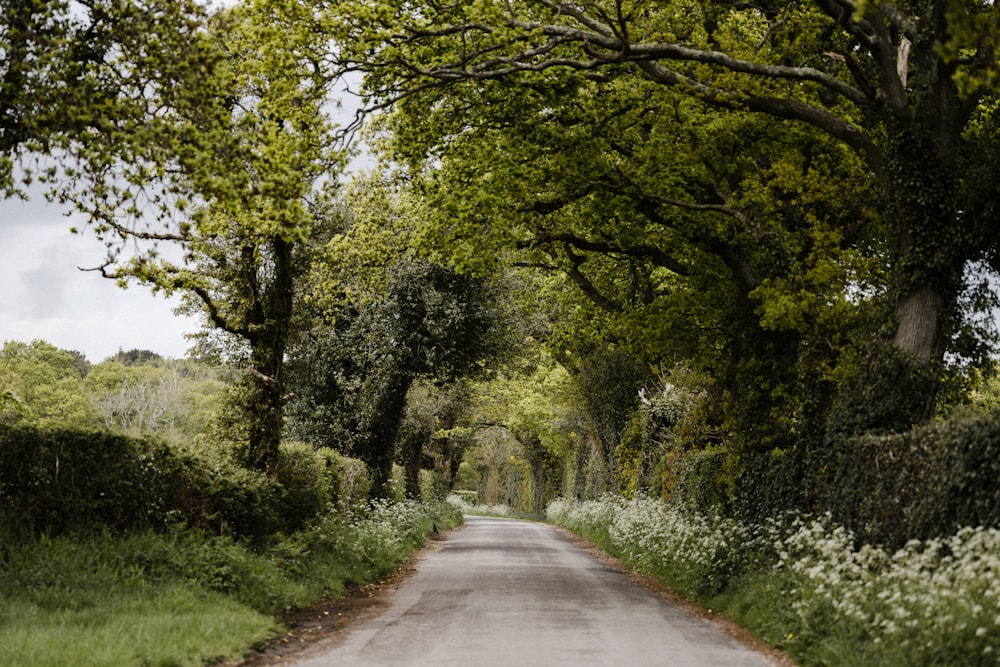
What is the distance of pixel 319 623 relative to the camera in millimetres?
12758

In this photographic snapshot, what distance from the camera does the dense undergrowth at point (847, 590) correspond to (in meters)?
7.78

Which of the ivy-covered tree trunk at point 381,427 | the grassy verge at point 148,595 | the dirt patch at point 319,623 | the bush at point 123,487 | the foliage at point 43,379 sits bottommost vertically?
the dirt patch at point 319,623

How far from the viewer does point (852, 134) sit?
15.5 m

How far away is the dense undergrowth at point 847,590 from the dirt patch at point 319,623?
541 centimetres

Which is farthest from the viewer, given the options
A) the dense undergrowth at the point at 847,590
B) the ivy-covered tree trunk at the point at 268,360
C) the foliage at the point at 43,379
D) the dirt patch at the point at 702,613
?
A: the foliage at the point at 43,379

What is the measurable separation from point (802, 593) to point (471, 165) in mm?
11048

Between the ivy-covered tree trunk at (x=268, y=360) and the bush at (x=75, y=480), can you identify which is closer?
the bush at (x=75, y=480)

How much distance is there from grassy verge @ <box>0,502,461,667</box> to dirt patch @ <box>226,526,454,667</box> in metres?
0.18

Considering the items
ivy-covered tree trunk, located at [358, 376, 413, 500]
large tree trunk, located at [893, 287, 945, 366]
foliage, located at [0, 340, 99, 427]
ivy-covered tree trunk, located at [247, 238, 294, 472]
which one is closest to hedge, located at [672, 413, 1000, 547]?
large tree trunk, located at [893, 287, 945, 366]

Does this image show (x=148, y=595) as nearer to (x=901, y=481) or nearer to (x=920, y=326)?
(x=901, y=481)

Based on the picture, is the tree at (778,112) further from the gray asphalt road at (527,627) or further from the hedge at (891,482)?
the gray asphalt road at (527,627)

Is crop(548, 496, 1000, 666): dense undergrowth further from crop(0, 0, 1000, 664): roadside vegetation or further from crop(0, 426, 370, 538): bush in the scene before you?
crop(0, 426, 370, 538): bush

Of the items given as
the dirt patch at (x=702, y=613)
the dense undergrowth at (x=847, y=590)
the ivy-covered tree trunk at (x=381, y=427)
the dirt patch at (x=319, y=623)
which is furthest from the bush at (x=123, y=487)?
the ivy-covered tree trunk at (x=381, y=427)

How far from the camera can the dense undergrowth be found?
7.78 metres
